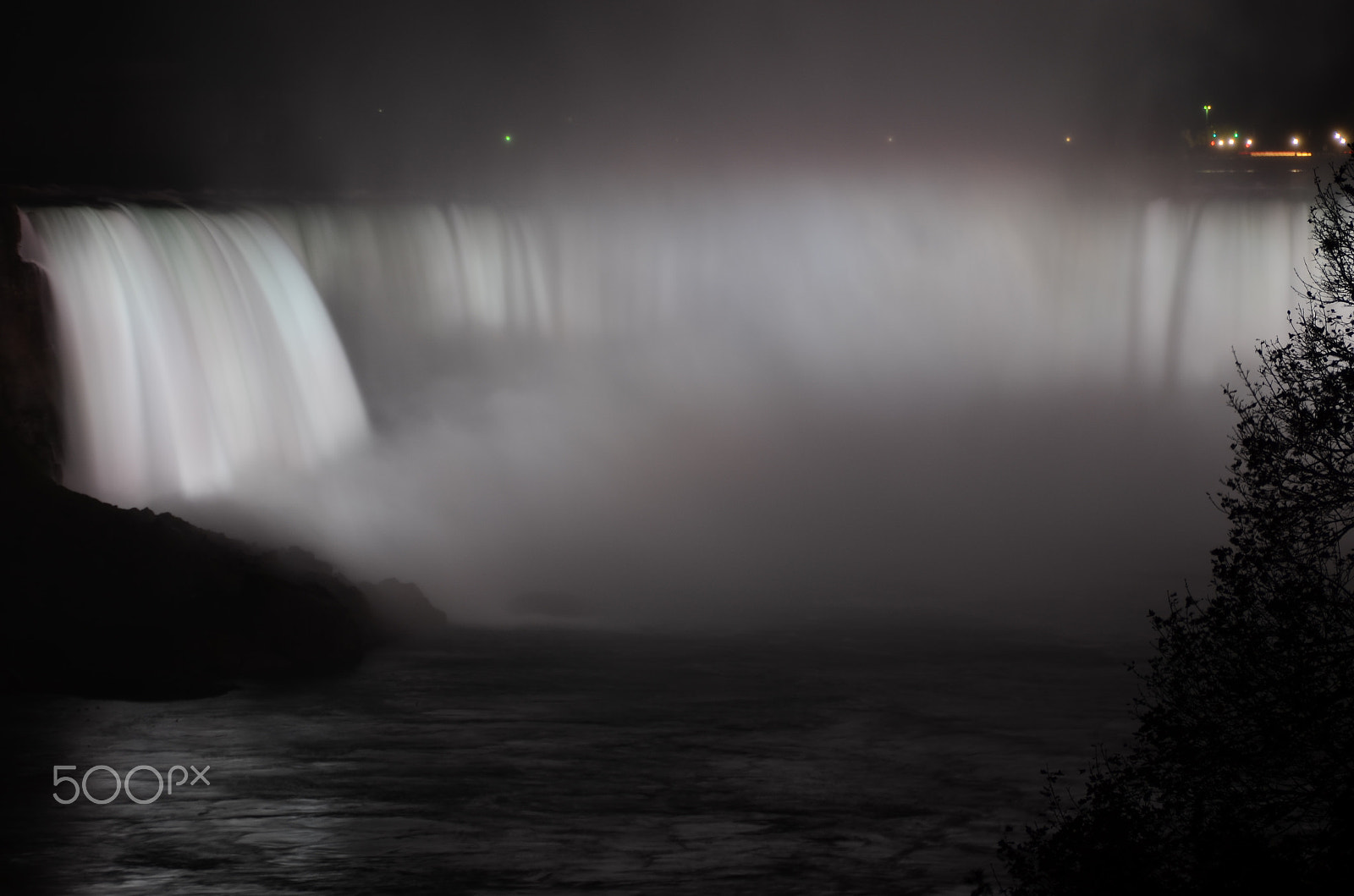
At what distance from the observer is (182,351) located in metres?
23.5

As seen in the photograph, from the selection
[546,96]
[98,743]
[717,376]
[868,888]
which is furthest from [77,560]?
[546,96]

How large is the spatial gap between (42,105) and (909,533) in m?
26.0

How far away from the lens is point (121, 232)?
23047 mm

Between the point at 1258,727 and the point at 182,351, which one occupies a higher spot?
the point at 182,351

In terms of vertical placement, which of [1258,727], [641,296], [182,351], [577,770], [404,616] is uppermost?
[641,296]

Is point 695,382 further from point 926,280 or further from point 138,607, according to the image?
point 138,607

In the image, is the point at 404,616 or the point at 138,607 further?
the point at 404,616

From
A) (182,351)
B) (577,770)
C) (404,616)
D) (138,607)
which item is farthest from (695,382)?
(577,770)

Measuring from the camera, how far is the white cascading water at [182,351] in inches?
862

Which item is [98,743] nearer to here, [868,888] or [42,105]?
[868,888]

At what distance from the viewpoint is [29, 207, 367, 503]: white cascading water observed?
2191 cm

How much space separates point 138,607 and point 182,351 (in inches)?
225

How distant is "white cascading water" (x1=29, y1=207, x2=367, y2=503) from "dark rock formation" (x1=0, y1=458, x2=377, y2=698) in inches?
102

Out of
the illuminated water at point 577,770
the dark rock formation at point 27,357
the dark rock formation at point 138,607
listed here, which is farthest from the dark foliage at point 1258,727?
the dark rock formation at point 27,357
